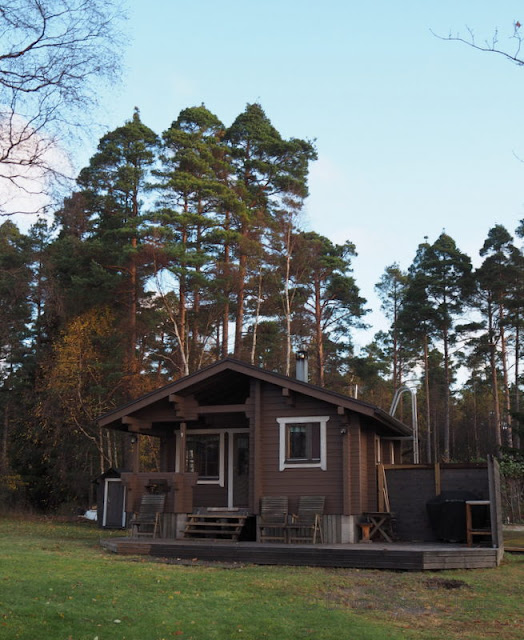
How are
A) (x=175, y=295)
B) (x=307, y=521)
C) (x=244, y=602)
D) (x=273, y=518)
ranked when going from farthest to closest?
(x=175, y=295)
(x=273, y=518)
(x=307, y=521)
(x=244, y=602)

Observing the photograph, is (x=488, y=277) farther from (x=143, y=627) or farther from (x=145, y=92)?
(x=143, y=627)

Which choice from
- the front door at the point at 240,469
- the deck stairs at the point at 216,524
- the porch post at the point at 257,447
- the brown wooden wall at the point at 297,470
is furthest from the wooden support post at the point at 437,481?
the front door at the point at 240,469

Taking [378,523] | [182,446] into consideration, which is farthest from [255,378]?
[378,523]

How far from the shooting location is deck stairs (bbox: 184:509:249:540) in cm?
1466

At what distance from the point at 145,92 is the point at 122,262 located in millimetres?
17651

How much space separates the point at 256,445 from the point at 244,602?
6853 mm

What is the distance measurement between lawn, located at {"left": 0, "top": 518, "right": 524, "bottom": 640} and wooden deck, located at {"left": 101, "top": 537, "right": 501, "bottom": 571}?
33 cm

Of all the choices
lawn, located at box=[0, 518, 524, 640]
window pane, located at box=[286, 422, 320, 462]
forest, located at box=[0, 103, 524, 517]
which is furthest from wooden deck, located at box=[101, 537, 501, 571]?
forest, located at box=[0, 103, 524, 517]

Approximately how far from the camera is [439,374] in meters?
43.9

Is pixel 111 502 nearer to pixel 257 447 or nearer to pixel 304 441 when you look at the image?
pixel 257 447

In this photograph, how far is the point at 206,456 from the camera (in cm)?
1702

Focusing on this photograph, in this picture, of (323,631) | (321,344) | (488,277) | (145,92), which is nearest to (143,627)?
(323,631)

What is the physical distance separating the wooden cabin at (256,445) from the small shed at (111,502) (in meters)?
6.69

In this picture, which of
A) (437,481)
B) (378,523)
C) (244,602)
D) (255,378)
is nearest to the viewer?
(244,602)
